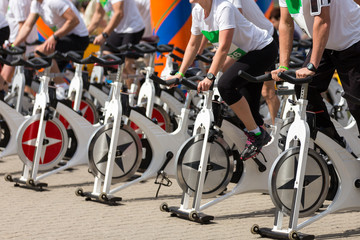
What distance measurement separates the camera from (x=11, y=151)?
8781mm

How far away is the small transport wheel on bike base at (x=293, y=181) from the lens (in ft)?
19.2

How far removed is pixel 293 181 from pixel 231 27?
54.5 inches

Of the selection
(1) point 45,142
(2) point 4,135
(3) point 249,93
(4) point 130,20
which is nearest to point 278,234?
(3) point 249,93

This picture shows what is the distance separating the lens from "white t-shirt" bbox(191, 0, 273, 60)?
661 cm

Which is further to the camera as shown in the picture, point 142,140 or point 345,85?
point 142,140

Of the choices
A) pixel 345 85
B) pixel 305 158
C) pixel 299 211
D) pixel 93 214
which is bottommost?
pixel 93 214

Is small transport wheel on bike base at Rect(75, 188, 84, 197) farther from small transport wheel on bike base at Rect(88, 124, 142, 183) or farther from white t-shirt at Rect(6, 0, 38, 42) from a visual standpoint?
white t-shirt at Rect(6, 0, 38, 42)

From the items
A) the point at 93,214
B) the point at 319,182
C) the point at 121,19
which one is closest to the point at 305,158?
the point at 319,182

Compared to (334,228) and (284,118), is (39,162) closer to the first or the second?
(284,118)

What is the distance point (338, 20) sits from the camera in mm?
5930

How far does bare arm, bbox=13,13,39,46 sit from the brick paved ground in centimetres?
287

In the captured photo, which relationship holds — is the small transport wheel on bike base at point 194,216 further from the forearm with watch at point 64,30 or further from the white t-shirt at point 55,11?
the white t-shirt at point 55,11

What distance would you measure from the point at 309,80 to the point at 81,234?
190cm

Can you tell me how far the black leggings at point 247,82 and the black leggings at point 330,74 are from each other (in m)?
0.83
